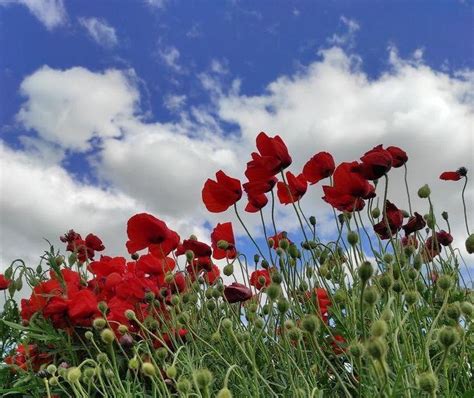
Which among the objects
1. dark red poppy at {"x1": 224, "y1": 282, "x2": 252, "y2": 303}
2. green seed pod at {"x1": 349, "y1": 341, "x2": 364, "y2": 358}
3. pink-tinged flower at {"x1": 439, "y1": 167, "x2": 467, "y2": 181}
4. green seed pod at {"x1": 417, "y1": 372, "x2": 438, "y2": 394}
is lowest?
green seed pod at {"x1": 417, "y1": 372, "x2": 438, "y2": 394}

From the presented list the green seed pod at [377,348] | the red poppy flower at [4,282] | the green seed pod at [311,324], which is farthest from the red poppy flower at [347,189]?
the red poppy flower at [4,282]

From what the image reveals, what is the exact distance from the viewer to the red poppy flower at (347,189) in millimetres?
2309

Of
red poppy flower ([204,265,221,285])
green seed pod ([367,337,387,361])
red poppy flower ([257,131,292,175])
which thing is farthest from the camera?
red poppy flower ([204,265,221,285])

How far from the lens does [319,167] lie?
8.18 feet

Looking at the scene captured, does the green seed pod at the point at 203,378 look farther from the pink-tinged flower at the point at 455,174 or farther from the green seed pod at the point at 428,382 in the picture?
the pink-tinged flower at the point at 455,174

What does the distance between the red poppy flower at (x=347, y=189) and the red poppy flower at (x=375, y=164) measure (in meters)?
0.13

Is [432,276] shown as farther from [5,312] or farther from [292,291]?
[5,312]

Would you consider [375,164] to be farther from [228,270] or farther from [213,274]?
[213,274]

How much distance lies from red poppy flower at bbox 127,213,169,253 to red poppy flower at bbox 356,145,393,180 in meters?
0.93

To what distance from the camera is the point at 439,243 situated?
2873 mm

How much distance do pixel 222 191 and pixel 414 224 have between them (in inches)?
28.7

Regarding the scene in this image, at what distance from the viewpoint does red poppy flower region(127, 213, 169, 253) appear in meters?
2.69

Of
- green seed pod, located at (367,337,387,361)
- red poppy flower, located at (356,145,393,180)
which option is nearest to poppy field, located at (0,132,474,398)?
red poppy flower, located at (356,145,393,180)

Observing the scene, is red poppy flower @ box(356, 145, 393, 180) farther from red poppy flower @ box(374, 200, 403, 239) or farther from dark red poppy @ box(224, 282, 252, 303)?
dark red poppy @ box(224, 282, 252, 303)
